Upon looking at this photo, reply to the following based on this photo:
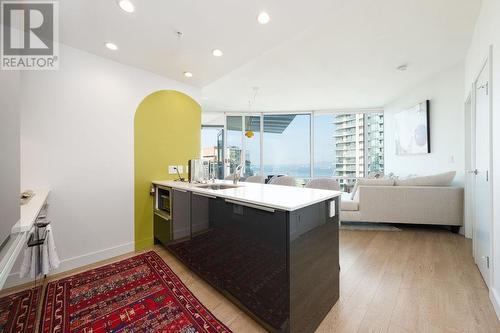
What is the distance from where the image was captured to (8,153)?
848mm

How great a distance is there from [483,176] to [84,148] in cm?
420

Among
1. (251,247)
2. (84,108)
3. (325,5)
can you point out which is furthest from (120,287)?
(325,5)

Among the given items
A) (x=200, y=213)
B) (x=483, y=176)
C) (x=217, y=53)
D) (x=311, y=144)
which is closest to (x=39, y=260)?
(x=200, y=213)

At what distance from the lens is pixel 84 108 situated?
2.50 metres

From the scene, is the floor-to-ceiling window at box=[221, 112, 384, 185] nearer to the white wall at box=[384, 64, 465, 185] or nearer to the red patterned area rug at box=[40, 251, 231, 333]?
the white wall at box=[384, 64, 465, 185]

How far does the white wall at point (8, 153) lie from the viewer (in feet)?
2.58

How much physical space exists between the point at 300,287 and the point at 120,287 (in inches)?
67.2

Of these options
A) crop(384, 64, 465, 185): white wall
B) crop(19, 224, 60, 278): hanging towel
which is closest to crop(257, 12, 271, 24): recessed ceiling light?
crop(19, 224, 60, 278): hanging towel

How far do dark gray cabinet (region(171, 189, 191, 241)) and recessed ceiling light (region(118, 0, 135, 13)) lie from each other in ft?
5.68

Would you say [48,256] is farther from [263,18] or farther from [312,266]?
[263,18]

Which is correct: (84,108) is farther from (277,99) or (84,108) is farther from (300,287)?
(277,99)

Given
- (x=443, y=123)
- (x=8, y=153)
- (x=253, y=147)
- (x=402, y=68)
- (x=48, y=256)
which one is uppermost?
(x=402, y=68)

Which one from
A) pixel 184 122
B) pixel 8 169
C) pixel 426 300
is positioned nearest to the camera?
pixel 8 169

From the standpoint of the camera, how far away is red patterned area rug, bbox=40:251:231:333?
1.51 metres
